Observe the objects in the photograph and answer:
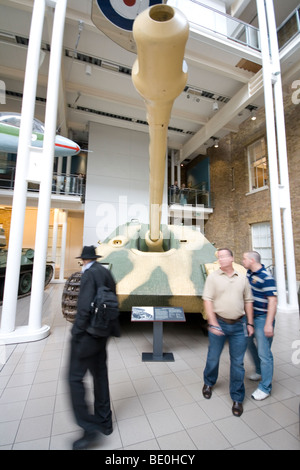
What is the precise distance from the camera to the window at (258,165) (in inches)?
421

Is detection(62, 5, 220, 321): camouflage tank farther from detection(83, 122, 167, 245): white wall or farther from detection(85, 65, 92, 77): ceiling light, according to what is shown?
detection(85, 65, 92, 77): ceiling light

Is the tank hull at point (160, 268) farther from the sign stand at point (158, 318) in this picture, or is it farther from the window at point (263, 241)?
the window at point (263, 241)

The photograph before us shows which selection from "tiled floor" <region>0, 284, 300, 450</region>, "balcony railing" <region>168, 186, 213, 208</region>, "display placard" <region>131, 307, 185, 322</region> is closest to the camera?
"tiled floor" <region>0, 284, 300, 450</region>

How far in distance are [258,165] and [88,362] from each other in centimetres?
1155

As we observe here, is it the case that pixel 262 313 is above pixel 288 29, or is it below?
below

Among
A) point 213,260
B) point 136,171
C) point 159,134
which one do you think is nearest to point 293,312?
point 213,260

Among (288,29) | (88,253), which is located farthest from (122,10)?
(288,29)

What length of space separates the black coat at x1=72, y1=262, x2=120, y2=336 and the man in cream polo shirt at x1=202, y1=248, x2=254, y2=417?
3.04 ft

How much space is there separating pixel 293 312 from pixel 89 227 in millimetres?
7994

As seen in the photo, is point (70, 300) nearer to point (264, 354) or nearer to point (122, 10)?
point (264, 354)

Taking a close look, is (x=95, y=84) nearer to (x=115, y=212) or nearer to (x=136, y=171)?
(x=136, y=171)

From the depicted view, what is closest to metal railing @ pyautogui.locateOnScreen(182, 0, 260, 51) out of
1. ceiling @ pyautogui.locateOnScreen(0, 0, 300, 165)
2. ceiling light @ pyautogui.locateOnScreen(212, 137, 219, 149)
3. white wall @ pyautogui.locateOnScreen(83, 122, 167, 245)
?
ceiling @ pyautogui.locateOnScreen(0, 0, 300, 165)

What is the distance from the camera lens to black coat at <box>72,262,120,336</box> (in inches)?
68.6

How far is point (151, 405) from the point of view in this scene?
2.33m
